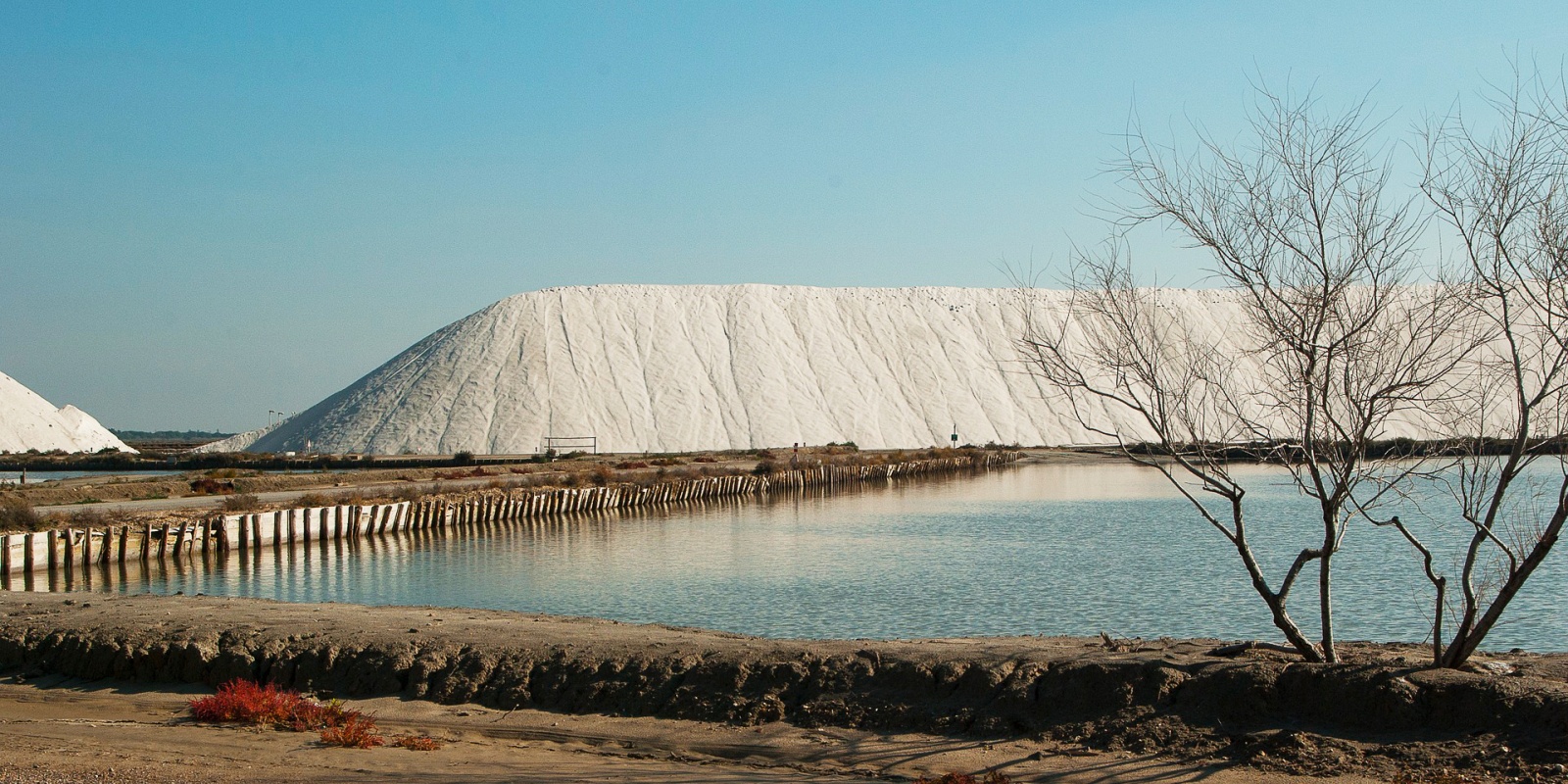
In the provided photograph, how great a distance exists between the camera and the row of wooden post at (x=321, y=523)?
862 inches

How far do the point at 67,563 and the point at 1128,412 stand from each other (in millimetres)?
72914

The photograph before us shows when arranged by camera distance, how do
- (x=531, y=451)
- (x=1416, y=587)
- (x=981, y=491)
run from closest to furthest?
(x=1416, y=587) → (x=981, y=491) → (x=531, y=451)

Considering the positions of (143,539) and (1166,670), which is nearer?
(1166,670)

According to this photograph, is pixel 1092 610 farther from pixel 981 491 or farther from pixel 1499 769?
pixel 981 491

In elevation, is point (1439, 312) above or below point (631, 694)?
above

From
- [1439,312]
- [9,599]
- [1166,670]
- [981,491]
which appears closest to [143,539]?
[9,599]

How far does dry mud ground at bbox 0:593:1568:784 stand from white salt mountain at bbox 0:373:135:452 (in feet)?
274

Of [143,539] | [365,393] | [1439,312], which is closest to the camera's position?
[1439,312]

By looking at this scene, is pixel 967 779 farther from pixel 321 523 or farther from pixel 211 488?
A: pixel 211 488

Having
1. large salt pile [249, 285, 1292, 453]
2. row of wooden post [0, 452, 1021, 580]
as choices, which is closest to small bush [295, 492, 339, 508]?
row of wooden post [0, 452, 1021, 580]

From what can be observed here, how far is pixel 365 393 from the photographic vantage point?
8369 cm

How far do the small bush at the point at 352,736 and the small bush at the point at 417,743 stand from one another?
13cm

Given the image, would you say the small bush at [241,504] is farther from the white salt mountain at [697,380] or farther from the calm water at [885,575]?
the white salt mountain at [697,380]

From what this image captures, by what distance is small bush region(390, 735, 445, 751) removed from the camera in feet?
27.1
